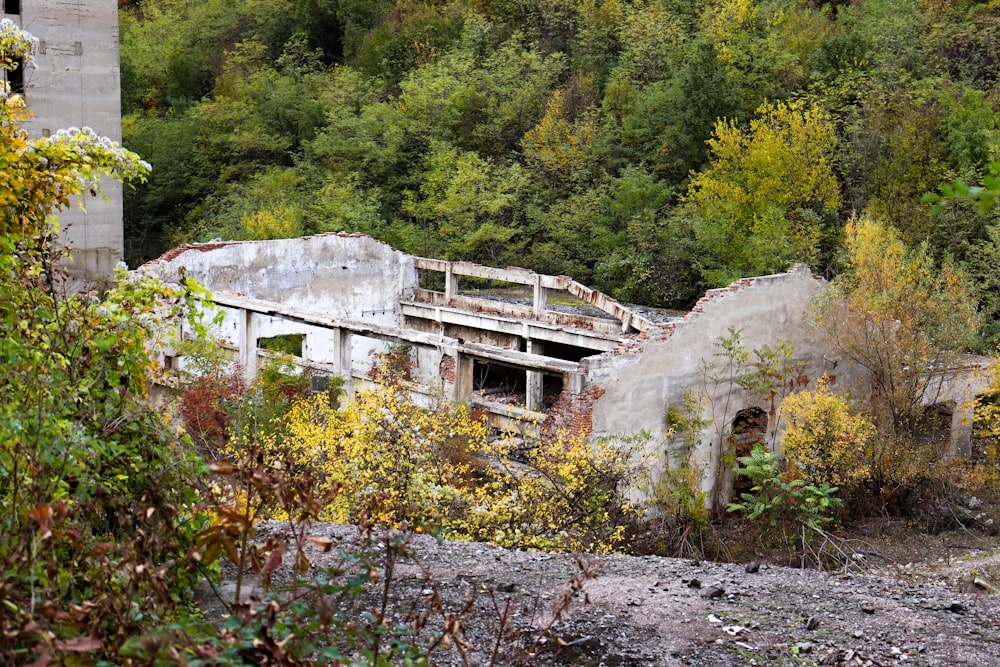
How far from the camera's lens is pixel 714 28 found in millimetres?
35438

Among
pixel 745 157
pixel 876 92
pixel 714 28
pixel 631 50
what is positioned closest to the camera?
pixel 745 157

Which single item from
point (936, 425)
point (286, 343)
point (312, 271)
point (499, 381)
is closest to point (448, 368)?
point (499, 381)

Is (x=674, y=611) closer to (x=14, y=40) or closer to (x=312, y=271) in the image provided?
(x=14, y=40)

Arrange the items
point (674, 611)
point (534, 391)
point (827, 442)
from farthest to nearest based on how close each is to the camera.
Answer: point (534, 391) < point (827, 442) < point (674, 611)

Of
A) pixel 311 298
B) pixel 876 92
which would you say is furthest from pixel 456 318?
pixel 876 92

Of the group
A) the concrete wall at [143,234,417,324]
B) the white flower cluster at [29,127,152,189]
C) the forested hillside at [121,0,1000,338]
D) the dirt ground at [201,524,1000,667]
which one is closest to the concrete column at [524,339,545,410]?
the concrete wall at [143,234,417,324]

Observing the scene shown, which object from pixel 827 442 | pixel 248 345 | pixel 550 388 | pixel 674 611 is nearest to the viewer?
pixel 674 611

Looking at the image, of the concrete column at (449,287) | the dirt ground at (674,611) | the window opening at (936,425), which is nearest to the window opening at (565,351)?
the concrete column at (449,287)

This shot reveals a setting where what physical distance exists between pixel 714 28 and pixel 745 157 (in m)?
9.04

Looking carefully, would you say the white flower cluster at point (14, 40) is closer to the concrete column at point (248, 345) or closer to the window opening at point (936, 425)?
the concrete column at point (248, 345)

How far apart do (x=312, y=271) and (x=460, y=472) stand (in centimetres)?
1045

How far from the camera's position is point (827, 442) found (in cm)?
1828

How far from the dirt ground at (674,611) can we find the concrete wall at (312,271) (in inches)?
563

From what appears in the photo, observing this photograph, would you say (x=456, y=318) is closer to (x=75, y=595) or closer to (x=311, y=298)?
(x=311, y=298)
